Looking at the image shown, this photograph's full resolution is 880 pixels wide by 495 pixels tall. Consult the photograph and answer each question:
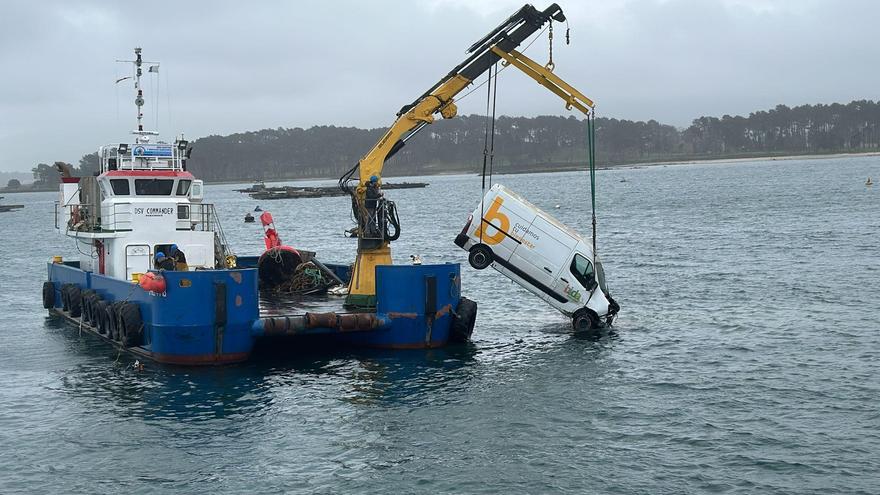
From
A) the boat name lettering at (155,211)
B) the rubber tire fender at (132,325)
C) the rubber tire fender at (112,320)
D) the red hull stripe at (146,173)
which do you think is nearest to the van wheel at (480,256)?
the red hull stripe at (146,173)

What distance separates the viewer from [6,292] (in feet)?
148

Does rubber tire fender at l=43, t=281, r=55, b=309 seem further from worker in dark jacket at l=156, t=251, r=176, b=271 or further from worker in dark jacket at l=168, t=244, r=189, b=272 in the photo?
worker in dark jacket at l=156, t=251, r=176, b=271

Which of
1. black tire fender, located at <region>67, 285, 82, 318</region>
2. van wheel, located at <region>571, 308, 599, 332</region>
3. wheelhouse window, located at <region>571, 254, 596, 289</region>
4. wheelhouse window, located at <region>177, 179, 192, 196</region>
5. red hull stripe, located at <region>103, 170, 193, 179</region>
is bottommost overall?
van wheel, located at <region>571, 308, 599, 332</region>

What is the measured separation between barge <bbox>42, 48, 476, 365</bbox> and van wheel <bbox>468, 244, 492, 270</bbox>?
1.55 meters

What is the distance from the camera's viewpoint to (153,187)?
1153 inches

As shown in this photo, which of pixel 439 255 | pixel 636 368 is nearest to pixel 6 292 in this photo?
pixel 439 255

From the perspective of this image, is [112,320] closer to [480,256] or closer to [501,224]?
[480,256]

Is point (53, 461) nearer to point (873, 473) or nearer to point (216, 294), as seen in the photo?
point (216, 294)

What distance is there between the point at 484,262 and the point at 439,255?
29298mm

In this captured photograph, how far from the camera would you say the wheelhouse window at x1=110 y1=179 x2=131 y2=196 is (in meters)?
28.8

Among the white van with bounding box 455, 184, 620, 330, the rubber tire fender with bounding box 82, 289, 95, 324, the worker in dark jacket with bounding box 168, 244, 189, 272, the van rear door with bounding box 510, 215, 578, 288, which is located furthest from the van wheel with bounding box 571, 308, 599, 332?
the rubber tire fender with bounding box 82, 289, 95, 324

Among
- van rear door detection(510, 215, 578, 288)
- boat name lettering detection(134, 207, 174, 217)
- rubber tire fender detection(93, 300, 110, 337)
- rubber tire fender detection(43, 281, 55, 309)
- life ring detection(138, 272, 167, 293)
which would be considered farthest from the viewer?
rubber tire fender detection(43, 281, 55, 309)

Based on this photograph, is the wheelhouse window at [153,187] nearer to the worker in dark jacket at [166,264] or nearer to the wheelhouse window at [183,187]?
the wheelhouse window at [183,187]

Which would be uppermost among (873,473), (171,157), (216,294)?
(171,157)
